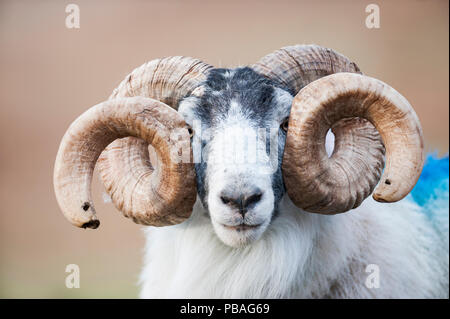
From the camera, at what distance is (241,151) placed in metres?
2.64

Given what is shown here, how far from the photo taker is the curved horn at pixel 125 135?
108 inches

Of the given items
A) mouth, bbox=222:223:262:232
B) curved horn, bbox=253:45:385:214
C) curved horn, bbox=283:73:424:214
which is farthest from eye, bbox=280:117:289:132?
mouth, bbox=222:223:262:232

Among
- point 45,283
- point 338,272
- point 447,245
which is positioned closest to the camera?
point 338,272

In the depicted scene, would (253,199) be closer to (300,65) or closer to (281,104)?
(281,104)

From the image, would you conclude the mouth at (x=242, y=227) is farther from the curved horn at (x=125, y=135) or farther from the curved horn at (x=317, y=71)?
the curved horn at (x=317, y=71)

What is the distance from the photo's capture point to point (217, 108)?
2.90 m

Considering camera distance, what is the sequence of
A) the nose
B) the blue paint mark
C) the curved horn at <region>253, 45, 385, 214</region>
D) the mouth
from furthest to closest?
the blue paint mark, the curved horn at <region>253, 45, 385, 214</region>, the mouth, the nose

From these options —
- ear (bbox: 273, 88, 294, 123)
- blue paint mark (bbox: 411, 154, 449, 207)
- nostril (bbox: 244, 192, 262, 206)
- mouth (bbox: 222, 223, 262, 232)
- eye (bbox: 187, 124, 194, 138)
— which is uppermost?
ear (bbox: 273, 88, 294, 123)

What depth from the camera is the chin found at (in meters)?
2.66

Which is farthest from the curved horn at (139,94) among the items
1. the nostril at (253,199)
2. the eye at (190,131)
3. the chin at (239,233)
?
the nostril at (253,199)

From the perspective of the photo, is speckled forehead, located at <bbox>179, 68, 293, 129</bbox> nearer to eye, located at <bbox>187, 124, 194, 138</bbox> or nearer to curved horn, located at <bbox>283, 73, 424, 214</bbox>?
eye, located at <bbox>187, 124, 194, 138</bbox>
